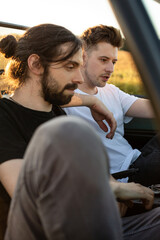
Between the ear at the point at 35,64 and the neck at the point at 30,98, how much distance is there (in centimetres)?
9

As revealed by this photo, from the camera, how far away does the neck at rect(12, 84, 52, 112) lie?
1.54m

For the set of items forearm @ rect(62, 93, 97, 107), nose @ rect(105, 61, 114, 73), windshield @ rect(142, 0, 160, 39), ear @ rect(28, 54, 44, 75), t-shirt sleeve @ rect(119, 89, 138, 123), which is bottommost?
t-shirt sleeve @ rect(119, 89, 138, 123)

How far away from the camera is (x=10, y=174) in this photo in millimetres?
1195

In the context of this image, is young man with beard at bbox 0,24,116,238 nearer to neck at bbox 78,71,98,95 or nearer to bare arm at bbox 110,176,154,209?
bare arm at bbox 110,176,154,209

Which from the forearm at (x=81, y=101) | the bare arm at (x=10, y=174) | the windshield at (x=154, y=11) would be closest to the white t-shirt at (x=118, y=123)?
the forearm at (x=81, y=101)

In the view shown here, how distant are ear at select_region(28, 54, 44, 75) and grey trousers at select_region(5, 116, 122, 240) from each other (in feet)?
2.99

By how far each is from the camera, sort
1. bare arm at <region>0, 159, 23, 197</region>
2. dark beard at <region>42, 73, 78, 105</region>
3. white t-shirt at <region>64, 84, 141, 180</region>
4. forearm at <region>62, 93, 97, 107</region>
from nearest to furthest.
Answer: bare arm at <region>0, 159, 23, 197</region>
dark beard at <region>42, 73, 78, 105</region>
forearm at <region>62, 93, 97, 107</region>
white t-shirt at <region>64, 84, 141, 180</region>

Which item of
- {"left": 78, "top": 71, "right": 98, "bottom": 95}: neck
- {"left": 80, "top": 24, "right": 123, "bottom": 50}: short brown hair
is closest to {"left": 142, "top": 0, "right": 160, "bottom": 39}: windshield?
{"left": 78, "top": 71, "right": 98, "bottom": 95}: neck

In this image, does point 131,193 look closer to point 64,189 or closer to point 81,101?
point 64,189

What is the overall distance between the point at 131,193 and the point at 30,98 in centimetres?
65

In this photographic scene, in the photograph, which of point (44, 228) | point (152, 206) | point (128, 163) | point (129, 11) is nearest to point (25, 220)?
point (44, 228)

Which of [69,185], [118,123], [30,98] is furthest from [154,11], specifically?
[118,123]

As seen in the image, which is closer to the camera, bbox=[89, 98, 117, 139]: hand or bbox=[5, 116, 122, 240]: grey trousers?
bbox=[5, 116, 122, 240]: grey trousers

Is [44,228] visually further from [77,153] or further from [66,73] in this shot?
[66,73]
